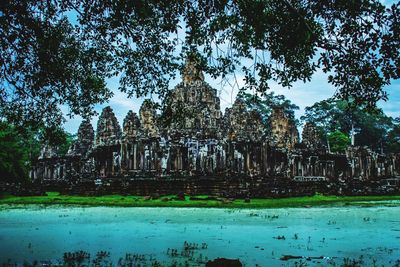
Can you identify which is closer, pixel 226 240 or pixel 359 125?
pixel 226 240

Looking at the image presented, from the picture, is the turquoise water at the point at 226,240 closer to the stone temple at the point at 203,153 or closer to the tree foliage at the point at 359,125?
the stone temple at the point at 203,153

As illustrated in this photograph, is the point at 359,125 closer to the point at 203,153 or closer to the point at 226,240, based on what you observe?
the point at 203,153

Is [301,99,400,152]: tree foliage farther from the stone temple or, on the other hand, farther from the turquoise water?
the turquoise water

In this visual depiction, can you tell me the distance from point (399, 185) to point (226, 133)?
12.9 meters

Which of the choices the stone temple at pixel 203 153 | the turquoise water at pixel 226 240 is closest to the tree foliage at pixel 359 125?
the stone temple at pixel 203 153

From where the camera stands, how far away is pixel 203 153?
2194 centimetres

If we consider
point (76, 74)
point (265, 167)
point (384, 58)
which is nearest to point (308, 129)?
point (265, 167)

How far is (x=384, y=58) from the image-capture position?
5832 millimetres

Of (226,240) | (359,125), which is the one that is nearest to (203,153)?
(226,240)

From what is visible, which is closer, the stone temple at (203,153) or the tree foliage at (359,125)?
the stone temple at (203,153)

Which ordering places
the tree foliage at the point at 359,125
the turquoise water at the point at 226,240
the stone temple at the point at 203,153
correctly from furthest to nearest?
the tree foliage at the point at 359,125 < the stone temple at the point at 203,153 < the turquoise water at the point at 226,240

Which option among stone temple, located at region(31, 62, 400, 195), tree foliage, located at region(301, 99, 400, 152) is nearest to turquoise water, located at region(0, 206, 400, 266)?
stone temple, located at region(31, 62, 400, 195)

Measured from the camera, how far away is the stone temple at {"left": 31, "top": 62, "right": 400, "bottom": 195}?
22.0m

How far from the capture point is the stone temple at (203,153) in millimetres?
22000
